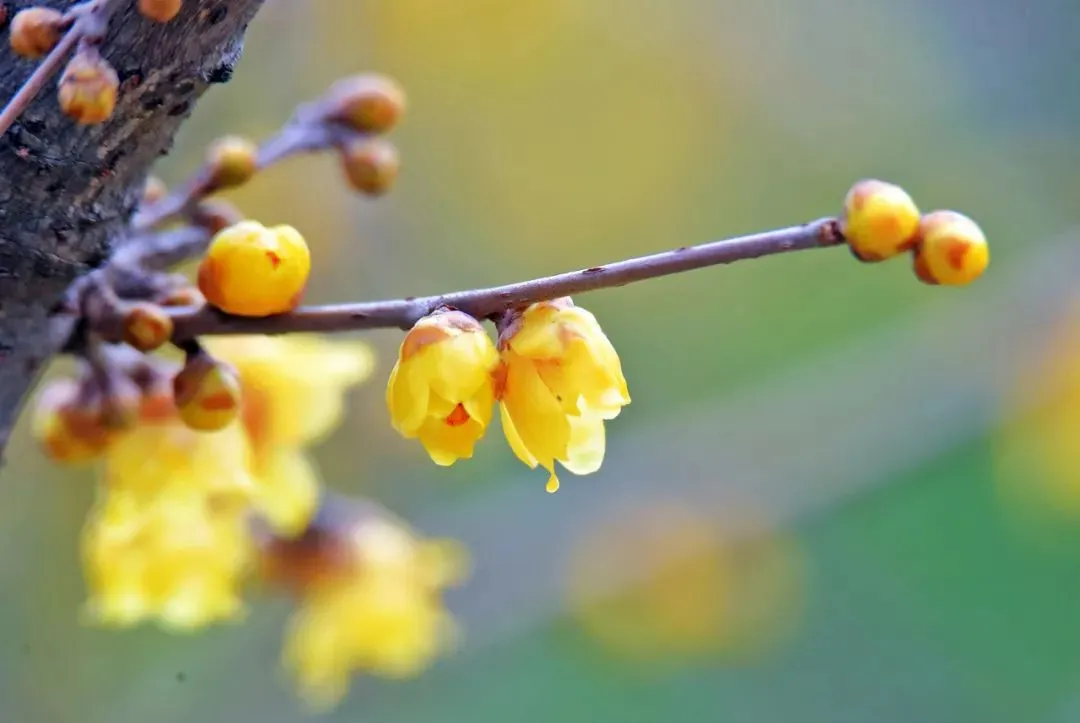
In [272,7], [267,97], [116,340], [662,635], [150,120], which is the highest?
[150,120]

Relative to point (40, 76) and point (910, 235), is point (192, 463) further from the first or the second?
point (910, 235)

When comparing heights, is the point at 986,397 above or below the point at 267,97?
below

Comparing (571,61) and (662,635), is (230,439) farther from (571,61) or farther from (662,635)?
(571,61)

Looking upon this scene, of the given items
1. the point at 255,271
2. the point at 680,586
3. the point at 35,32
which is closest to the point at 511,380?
the point at 255,271

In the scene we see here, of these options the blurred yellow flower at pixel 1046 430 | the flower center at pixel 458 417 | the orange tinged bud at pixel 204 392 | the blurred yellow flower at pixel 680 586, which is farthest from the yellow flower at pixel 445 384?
the blurred yellow flower at pixel 1046 430

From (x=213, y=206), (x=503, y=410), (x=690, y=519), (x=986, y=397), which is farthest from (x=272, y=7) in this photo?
(x=986, y=397)

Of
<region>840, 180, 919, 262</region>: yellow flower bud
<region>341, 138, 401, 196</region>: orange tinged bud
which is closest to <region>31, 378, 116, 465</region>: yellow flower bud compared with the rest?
<region>341, 138, 401, 196</region>: orange tinged bud

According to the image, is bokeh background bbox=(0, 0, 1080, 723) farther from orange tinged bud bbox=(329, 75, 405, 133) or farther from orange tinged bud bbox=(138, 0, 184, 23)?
orange tinged bud bbox=(138, 0, 184, 23)
